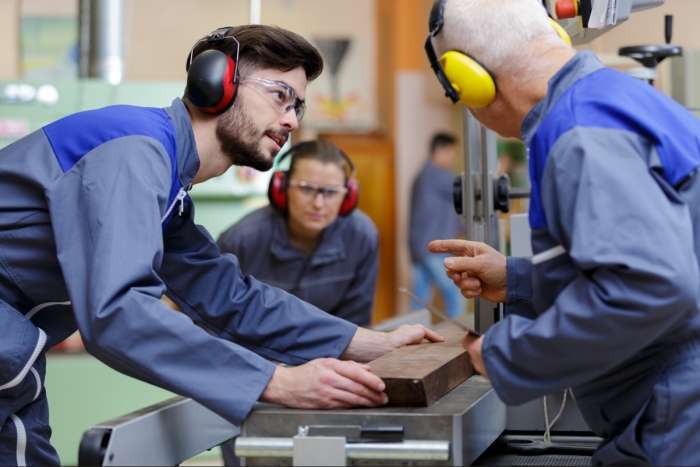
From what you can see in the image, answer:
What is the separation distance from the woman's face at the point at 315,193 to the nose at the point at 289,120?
36.5 inches

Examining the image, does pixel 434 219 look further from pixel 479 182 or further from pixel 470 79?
pixel 470 79

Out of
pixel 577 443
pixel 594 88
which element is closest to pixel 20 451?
pixel 577 443

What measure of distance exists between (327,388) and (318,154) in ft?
4.81

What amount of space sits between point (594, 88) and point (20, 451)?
3.85 ft

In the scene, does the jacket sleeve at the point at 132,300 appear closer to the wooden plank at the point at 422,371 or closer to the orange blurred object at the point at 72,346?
the wooden plank at the point at 422,371

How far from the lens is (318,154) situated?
240cm

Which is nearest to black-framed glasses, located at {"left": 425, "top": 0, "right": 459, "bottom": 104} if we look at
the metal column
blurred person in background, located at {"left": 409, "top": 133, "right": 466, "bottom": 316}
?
the metal column

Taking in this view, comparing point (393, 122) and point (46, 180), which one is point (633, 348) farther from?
point (393, 122)

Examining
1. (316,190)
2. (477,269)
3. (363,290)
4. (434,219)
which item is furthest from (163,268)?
(434,219)

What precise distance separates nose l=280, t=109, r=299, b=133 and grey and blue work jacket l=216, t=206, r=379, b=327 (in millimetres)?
1087

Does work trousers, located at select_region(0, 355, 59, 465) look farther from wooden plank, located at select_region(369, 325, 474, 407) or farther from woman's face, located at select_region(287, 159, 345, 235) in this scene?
woman's face, located at select_region(287, 159, 345, 235)

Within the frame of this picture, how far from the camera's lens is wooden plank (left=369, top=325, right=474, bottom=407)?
1.00 m

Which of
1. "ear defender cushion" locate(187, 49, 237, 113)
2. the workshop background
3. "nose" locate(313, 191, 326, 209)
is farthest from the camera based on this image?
the workshop background

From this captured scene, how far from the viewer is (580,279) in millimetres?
850
